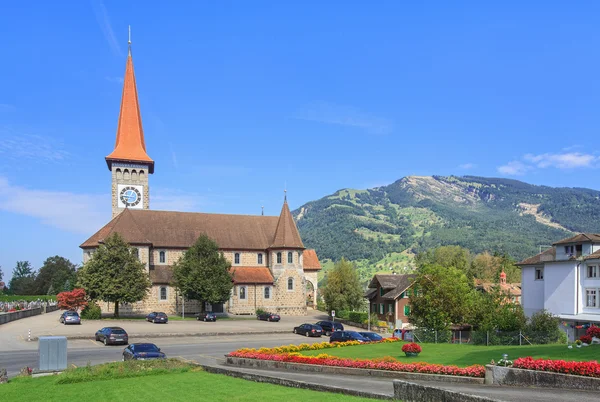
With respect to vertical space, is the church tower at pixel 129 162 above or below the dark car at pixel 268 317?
above

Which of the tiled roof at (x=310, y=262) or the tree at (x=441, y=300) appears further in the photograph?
the tiled roof at (x=310, y=262)

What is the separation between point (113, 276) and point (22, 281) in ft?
311

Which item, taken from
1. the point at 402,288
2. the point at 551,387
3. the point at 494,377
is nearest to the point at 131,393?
the point at 494,377

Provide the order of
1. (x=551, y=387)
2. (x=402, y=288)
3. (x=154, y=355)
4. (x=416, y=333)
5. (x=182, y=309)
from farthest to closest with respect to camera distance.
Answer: (x=182, y=309) → (x=402, y=288) → (x=416, y=333) → (x=154, y=355) → (x=551, y=387)

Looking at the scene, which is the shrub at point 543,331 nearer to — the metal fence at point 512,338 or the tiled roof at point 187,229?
the metal fence at point 512,338

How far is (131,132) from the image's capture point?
83.3 m

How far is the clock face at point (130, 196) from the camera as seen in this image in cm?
8025

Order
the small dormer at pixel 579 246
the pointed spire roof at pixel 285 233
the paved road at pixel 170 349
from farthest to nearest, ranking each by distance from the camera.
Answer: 1. the pointed spire roof at pixel 285 233
2. the small dormer at pixel 579 246
3. the paved road at pixel 170 349

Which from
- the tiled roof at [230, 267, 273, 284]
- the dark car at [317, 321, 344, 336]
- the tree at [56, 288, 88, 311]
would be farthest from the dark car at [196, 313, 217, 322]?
the dark car at [317, 321, 344, 336]

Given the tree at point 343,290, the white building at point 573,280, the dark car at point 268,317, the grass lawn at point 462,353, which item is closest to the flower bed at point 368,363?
the grass lawn at point 462,353

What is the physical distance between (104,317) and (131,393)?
47995 millimetres

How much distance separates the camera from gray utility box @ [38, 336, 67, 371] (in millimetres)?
24828

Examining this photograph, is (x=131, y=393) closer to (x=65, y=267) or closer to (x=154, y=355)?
(x=154, y=355)

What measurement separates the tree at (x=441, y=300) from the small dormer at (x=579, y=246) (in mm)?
12414
